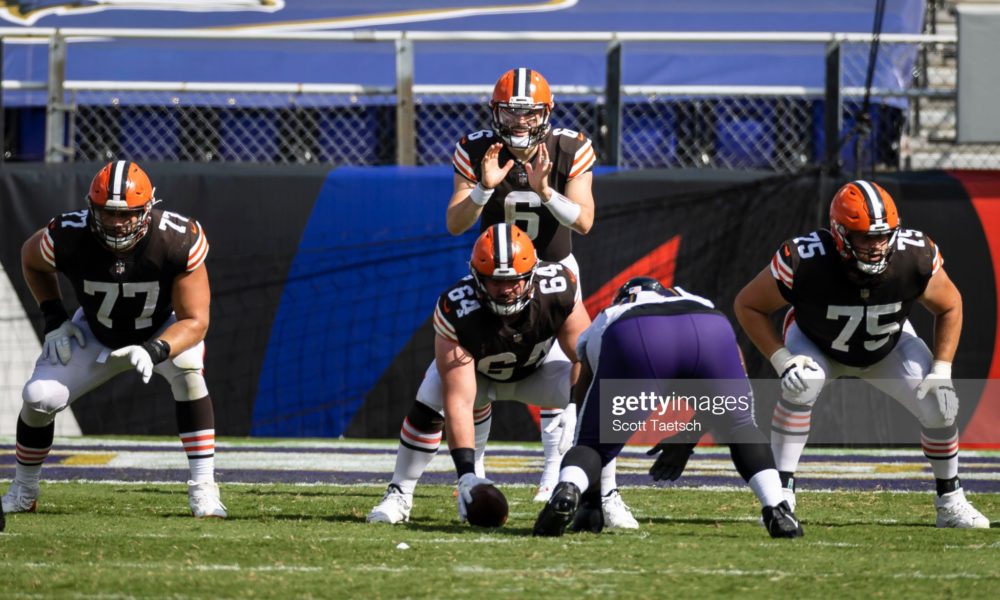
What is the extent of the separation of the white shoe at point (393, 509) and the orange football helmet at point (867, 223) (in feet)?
6.70

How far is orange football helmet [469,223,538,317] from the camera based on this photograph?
5551mm

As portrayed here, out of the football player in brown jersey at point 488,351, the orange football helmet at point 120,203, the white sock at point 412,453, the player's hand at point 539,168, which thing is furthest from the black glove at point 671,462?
the orange football helmet at point 120,203

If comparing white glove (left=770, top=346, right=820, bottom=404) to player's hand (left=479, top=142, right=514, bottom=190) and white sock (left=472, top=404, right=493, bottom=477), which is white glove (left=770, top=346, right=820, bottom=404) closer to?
white sock (left=472, top=404, right=493, bottom=477)

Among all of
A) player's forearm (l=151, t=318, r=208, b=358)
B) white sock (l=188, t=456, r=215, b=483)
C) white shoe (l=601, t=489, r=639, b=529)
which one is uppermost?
player's forearm (l=151, t=318, r=208, b=358)

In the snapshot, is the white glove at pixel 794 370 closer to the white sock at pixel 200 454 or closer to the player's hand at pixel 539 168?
the player's hand at pixel 539 168

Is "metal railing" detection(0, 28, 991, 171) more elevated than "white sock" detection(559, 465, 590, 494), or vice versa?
"metal railing" detection(0, 28, 991, 171)

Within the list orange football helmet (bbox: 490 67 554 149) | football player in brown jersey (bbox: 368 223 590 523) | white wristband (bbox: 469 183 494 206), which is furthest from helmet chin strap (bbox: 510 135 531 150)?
football player in brown jersey (bbox: 368 223 590 523)

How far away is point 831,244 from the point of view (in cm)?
619

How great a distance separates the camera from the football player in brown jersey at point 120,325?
19.9ft

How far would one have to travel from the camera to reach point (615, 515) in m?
5.76

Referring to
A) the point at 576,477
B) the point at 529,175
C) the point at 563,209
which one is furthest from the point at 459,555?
the point at 529,175

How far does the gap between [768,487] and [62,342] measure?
2.91m

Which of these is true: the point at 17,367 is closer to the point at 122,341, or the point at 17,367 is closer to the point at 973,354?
the point at 122,341

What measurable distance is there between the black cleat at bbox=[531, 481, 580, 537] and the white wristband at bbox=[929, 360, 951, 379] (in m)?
1.78
